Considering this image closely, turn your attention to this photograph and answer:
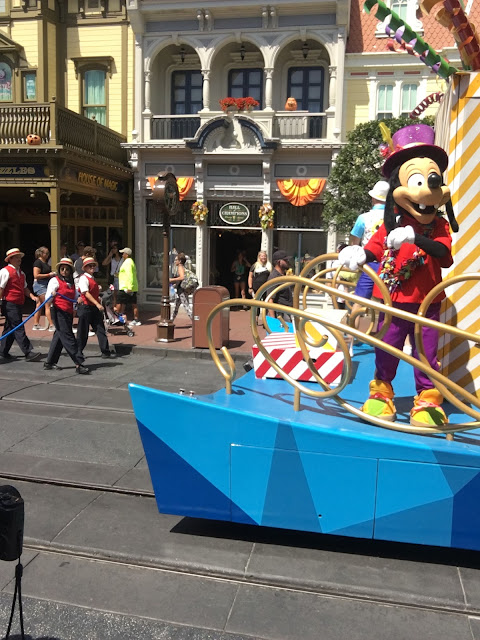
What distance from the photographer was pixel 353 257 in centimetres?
305

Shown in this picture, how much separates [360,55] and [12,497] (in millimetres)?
14353

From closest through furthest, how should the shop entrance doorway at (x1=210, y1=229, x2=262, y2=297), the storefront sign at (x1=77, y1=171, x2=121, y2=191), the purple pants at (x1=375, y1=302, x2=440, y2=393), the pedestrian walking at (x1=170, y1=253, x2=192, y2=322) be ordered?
the purple pants at (x1=375, y1=302, x2=440, y2=393)
the pedestrian walking at (x1=170, y1=253, x2=192, y2=322)
the storefront sign at (x1=77, y1=171, x2=121, y2=191)
the shop entrance doorway at (x1=210, y1=229, x2=262, y2=297)

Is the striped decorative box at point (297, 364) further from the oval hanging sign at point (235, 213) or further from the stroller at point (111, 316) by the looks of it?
the oval hanging sign at point (235, 213)

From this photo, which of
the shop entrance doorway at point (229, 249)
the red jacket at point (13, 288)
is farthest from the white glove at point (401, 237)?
the shop entrance doorway at point (229, 249)

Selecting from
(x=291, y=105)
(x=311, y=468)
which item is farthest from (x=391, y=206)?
(x=291, y=105)

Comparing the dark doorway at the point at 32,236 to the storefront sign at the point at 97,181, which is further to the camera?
the dark doorway at the point at 32,236

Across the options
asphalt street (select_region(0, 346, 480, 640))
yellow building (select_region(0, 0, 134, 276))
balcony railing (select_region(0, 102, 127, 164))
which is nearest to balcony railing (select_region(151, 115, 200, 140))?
yellow building (select_region(0, 0, 134, 276))

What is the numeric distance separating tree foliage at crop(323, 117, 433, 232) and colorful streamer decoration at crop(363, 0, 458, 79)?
316 inches

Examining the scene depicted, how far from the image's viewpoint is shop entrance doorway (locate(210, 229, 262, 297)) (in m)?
16.1

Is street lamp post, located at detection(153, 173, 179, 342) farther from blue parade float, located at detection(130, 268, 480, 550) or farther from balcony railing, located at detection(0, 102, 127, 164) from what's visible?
blue parade float, located at detection(130, 268, 480, 550)

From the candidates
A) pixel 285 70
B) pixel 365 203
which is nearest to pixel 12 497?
pixel 365 203

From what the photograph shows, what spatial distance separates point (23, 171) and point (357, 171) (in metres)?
7.11

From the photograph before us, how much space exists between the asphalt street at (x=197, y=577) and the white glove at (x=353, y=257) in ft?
5.30

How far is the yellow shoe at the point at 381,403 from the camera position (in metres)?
3.07
